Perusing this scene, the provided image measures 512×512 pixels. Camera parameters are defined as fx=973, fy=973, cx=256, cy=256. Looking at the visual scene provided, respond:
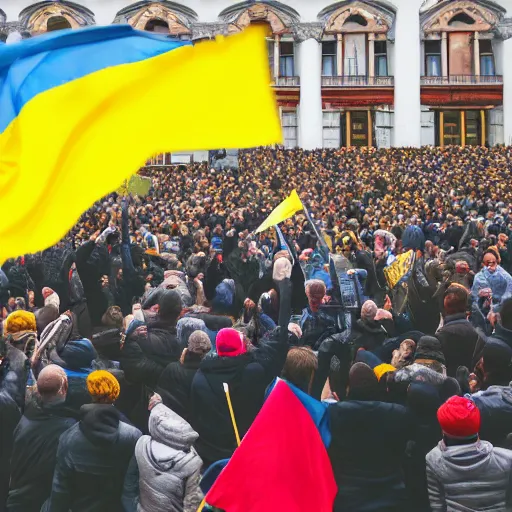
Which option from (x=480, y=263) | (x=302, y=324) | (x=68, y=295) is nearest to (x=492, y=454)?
(x=302, y=324)

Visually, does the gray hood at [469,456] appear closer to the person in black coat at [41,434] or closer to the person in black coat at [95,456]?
the person in black coat at [95,456]

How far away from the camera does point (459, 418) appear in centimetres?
414

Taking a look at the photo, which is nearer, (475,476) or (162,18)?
(475,476)

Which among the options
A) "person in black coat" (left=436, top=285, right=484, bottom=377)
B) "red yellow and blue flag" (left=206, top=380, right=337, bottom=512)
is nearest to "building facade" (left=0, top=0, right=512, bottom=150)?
Result: "person in black coat" (left=436, top=285, right=484, bottom=377)

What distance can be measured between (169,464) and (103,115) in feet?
5.82

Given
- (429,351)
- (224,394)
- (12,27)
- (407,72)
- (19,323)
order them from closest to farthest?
(224,394), (429,351), (19,323), (12,27), (407,72)

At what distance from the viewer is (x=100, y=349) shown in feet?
18.8

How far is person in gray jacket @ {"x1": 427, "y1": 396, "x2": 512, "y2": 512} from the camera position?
4.18 m

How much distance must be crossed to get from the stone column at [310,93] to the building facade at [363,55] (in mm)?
32

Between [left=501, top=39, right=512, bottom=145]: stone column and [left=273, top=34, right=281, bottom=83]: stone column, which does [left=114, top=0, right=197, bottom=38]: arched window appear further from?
[left=501, top=39, right=512, bottom=145]: stone column

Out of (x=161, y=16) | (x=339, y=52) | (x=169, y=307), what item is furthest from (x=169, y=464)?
(x=161, y=16)

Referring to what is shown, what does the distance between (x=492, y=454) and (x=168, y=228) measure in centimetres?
1280

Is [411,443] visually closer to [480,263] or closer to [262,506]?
[262,506]

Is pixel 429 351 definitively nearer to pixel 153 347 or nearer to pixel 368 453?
pixel 368 453
